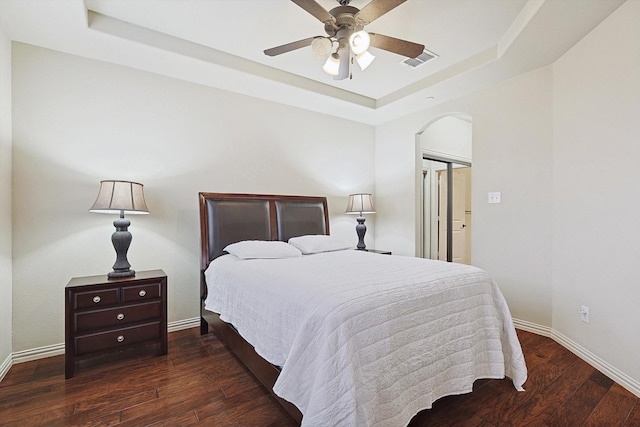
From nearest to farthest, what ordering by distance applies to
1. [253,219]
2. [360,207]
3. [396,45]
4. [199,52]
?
[396,45]
[199,52]
[253,219]
[360,207]

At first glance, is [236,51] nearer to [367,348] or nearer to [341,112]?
[341,112]

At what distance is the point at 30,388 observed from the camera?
2.08 meters

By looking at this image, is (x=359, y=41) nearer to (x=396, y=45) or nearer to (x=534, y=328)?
(x=396, y=45)

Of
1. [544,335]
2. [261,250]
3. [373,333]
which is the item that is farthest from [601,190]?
[261,250]

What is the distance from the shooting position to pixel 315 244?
3.29 m

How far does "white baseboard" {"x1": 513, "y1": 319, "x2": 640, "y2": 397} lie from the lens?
2.04 metres

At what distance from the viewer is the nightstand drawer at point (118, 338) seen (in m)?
2.28

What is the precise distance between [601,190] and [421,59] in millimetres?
A: 1901

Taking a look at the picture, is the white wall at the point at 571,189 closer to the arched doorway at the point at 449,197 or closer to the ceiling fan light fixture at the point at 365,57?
the arched doorway at the point at 449,197

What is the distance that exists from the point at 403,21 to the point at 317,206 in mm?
2189

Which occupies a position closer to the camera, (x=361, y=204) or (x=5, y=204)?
(x=5, y=204)

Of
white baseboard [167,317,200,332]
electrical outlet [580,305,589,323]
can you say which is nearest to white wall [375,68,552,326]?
electrical outlet [580,305,589,323]

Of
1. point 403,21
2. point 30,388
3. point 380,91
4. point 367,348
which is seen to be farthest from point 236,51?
point 30,388

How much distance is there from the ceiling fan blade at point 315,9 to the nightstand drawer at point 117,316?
246cm
